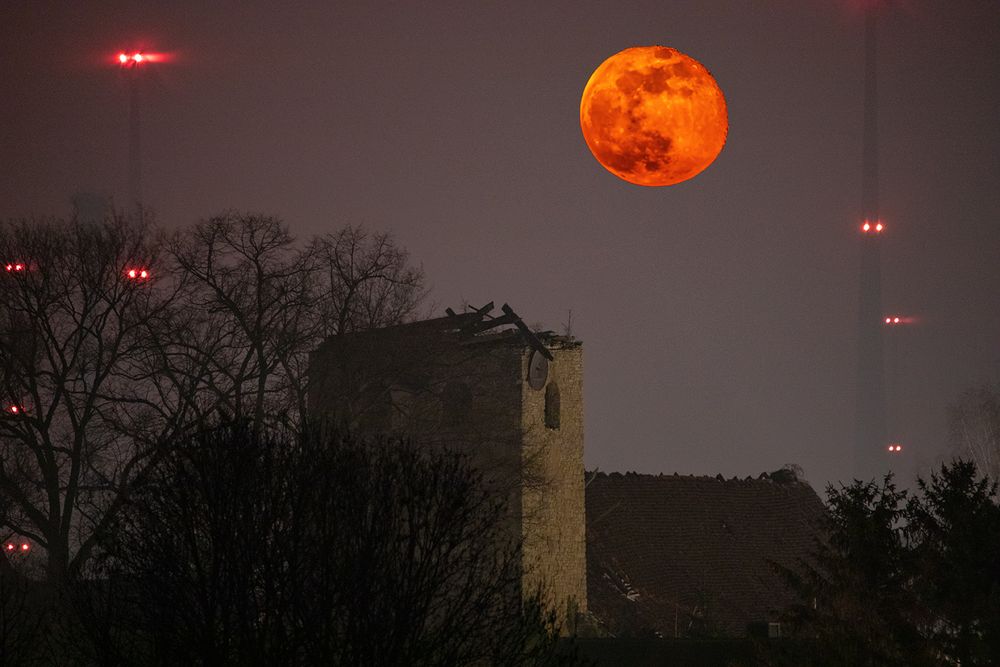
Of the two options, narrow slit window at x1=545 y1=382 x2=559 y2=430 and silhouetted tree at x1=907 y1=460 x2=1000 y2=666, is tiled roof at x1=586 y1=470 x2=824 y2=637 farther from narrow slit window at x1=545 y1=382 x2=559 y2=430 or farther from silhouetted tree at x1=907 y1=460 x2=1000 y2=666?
silhouetted tree at x1=907 y1=460 x2=1000 y2=666

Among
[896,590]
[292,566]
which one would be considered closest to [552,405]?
[896,590]

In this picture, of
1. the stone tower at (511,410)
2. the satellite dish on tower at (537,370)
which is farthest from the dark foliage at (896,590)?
the satellite dish on tower at (537,370)

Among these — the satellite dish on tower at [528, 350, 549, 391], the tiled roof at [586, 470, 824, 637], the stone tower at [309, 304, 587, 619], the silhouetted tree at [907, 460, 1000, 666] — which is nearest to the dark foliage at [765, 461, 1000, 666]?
the silhouetted tree at [907, 460, 1000, 666]

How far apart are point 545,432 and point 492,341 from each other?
2.72 meters

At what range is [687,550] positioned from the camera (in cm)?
4134

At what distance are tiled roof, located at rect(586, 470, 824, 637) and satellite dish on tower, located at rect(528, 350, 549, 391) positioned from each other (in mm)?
4405

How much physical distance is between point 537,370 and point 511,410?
136cm

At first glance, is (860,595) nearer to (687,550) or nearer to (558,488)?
(558,488)

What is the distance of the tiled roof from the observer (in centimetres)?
3788

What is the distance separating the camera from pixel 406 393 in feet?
119

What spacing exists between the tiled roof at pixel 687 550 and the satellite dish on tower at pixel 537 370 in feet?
14.5

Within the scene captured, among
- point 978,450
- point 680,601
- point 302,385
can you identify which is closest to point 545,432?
point 680,601

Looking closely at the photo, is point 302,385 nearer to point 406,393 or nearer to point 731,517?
point 406,393

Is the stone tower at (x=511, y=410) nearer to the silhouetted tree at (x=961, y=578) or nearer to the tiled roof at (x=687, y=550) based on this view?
the tiled roof at (x=687, y=550)
